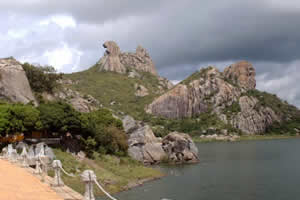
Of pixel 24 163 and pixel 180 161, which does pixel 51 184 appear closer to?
pixel 24 163

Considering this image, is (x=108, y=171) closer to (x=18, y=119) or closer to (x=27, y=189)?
(x=18, y=119)

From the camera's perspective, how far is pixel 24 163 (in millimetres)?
27375

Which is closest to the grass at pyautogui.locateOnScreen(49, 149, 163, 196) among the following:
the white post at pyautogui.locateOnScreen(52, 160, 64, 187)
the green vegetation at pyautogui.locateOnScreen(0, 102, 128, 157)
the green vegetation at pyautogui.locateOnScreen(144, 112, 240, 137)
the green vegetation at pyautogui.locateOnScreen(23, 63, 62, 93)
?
the green vegetation at pyautogui.locateOnScreen(0, 102, 128, 157)

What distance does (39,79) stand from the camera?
8281 cm

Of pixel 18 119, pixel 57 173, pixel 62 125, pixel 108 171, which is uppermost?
pixel 18 119

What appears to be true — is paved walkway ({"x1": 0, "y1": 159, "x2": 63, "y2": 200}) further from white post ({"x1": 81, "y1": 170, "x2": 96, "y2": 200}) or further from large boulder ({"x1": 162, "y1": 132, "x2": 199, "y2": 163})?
large boulder ({"x1": 162, "y1": 132, "x2": 199, "y2": 163})

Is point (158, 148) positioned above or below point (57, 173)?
below

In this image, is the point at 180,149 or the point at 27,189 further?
the point at 180,149

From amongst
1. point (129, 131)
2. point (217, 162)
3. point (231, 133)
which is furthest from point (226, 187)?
point (231, 133)

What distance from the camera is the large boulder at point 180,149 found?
251 feet

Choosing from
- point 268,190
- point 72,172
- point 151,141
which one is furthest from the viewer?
point 151,141

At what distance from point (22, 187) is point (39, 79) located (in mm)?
67257

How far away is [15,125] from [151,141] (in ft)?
128

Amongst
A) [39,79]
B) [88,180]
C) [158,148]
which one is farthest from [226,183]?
[39,79]
